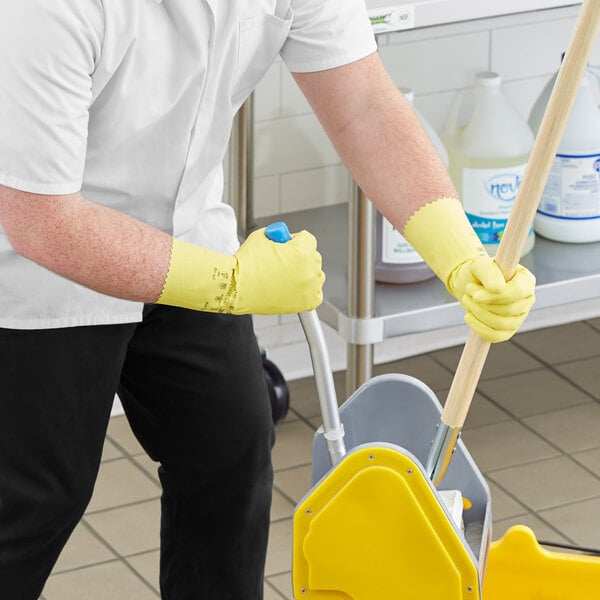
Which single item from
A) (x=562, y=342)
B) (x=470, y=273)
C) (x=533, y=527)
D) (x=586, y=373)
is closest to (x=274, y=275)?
(x=470, y=273)

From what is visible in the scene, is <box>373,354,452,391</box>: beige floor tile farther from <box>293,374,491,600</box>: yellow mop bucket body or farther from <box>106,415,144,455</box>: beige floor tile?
<box>293,374,491,600</box>: yellow mop bucket body

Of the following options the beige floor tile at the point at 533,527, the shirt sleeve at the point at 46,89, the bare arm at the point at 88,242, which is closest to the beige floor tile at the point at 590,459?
the beige floor tile at the point at 533,527

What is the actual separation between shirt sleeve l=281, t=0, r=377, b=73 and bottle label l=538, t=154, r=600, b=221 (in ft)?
3.61

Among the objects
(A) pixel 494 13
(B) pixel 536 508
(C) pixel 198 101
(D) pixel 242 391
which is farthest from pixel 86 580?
(A) pixel 494 13

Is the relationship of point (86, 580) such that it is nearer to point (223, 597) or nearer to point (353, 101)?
point (223, 597)

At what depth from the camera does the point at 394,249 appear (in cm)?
282

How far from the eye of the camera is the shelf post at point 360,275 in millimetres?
2627

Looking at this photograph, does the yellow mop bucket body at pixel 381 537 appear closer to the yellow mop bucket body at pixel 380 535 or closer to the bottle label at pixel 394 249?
the yellow mop bucket body at pixel 380 535

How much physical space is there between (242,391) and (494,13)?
95 cm

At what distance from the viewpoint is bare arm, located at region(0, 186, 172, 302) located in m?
1.64

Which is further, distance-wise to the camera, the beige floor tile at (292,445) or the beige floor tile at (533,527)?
the beige floor tile at (292,445)

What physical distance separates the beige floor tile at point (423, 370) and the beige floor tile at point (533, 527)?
1.83 ft

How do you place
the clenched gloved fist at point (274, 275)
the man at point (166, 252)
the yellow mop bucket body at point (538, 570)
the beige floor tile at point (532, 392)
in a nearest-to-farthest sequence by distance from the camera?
the man at point (166, 252)
the clenched gloved fist at point (274, 275)
the yellow mop bucket body at point (538, 570)
the beige floor tile at point (532, 392)

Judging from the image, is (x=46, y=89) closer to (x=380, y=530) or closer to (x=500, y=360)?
(x=380, y=530)
